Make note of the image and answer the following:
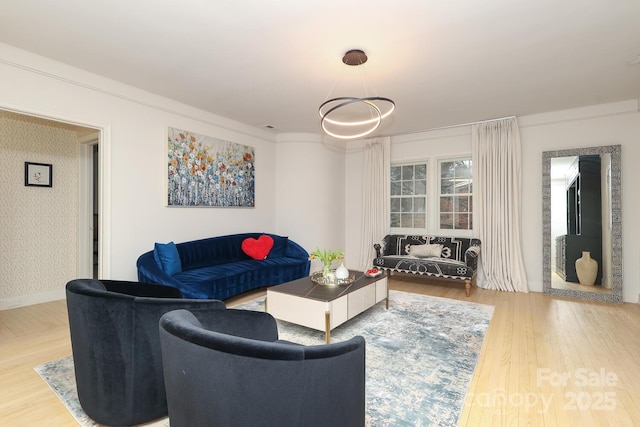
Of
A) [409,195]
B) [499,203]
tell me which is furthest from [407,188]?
[499,203]

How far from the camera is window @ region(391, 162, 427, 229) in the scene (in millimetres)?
5770

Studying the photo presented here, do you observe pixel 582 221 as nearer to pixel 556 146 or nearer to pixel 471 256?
pixel 556 146

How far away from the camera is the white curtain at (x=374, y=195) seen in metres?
6.00

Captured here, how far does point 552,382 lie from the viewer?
2.19 metres

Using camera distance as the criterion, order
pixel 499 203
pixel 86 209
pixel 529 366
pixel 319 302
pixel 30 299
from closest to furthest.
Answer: pixel 529 366 → pixel 319 302 → pixel 30 299 → pixel 86 209 → pixel 499 203

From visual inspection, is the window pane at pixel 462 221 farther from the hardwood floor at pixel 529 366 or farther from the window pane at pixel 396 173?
the hardwood floor at pixel 529 366

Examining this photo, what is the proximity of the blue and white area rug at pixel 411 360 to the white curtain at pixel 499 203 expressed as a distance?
48.9 inches

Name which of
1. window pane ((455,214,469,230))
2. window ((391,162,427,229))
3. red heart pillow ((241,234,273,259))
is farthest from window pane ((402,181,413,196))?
red heart pillow ((241,234,273,259))

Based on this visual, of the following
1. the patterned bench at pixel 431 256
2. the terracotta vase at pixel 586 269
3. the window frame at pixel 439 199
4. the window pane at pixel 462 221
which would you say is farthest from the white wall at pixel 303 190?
the terracotta vase at pixel 586 269

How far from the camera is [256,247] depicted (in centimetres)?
479

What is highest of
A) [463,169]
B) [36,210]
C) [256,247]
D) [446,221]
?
[463,169]

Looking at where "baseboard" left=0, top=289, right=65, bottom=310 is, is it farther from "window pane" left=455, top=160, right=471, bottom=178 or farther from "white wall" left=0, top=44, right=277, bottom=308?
"window pane" left=455, top=160, right=471, bottom=178

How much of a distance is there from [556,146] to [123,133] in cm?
594

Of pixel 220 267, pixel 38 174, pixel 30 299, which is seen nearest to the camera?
pixel 30 299
